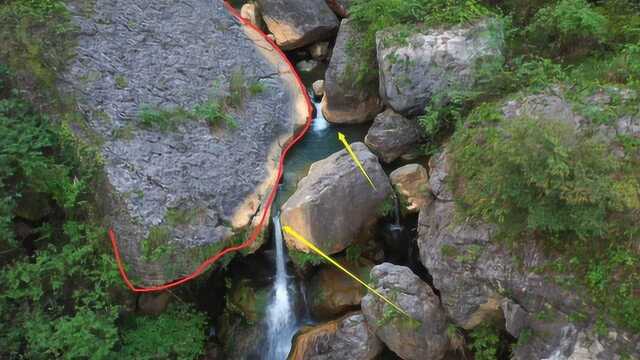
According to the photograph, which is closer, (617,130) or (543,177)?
(543,177)

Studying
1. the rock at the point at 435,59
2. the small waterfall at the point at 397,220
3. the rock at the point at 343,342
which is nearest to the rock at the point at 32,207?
the rock at the point at 343,342

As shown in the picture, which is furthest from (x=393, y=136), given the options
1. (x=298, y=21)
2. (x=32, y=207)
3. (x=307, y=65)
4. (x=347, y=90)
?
(x=32, y=207)

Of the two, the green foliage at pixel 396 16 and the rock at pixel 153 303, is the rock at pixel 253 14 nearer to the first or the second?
the green foliage at pixel 396 16

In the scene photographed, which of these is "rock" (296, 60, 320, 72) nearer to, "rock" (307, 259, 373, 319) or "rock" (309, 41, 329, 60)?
"rock" (309, 41, 329, 60)

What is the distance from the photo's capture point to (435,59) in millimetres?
9141

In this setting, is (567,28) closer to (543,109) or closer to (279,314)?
(543,109)

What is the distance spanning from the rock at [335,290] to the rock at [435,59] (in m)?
3.23

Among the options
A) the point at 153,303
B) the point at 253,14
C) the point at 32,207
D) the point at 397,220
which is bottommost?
the point at 397,220

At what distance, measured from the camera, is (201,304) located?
8555 millimetres

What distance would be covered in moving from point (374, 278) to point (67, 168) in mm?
4892

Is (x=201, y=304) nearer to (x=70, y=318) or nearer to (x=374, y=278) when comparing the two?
(x=70, y=318)

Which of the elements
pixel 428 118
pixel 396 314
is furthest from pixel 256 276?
pixel 428 118

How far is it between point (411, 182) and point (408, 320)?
105 inches

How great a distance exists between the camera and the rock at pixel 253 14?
13.3 metres
